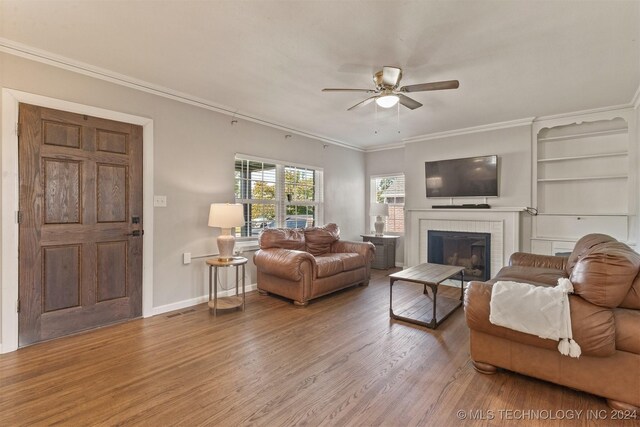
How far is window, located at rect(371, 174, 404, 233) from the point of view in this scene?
6.22m

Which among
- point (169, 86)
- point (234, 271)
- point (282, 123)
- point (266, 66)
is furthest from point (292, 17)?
point (234, 271)

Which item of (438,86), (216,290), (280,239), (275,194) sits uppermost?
(438,86)

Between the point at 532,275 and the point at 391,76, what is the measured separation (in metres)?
2.43

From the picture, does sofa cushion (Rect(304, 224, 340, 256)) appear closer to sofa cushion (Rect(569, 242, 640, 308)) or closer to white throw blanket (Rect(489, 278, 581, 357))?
white throw blanket (Rect(489, 278, 581, 357))

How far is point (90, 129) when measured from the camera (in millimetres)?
2939

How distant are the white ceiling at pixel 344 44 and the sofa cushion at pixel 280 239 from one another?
174 centimetres

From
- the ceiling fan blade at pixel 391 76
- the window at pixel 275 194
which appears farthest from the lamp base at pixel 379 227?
the ceiling fan blade at pixel 391 76

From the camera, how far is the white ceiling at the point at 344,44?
81.6 inches

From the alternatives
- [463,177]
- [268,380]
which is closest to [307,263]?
[268,380]

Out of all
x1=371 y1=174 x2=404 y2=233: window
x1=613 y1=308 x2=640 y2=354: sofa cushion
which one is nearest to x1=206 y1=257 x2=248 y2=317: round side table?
x1=613 y1=308 x2=640 y2=354: sofa cushion

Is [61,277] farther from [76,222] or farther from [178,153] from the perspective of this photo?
[178,153]

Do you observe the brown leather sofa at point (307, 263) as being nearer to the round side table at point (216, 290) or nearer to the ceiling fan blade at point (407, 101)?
the round side table at point (216, 290)

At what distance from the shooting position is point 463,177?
195 inches

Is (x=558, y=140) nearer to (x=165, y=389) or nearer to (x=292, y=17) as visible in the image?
(x=292, y=17)
